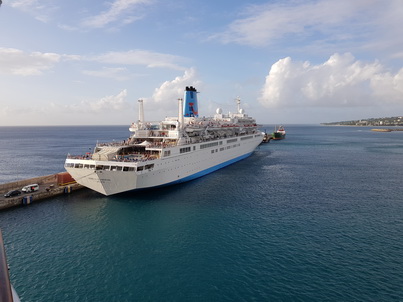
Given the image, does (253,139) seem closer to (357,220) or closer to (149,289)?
(357,220)

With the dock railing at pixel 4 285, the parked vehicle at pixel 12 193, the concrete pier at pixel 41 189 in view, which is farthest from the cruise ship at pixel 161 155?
the dock railing at pixel 4 285

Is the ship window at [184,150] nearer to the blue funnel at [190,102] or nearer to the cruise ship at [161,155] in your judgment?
the cruise ship at [161,155]

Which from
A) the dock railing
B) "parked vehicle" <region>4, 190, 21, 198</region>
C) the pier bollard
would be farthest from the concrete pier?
the dock railing

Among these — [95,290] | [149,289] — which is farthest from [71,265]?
[149,289]

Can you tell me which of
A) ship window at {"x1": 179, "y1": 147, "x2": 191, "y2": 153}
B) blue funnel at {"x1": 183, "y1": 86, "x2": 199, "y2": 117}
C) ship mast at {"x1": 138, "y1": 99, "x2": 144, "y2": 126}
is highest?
blue funnel at {"x1": 183, "y1": 86, "x2": 199, "y2": 117}

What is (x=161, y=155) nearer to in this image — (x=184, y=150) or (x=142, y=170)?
(x=142, y=170)

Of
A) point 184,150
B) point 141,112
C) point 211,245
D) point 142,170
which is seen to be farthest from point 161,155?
point 211,245

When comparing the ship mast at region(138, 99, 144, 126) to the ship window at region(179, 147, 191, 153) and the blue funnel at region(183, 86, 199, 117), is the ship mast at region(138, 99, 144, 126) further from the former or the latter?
the blue funnel at region(183, 86, 199, 117)
